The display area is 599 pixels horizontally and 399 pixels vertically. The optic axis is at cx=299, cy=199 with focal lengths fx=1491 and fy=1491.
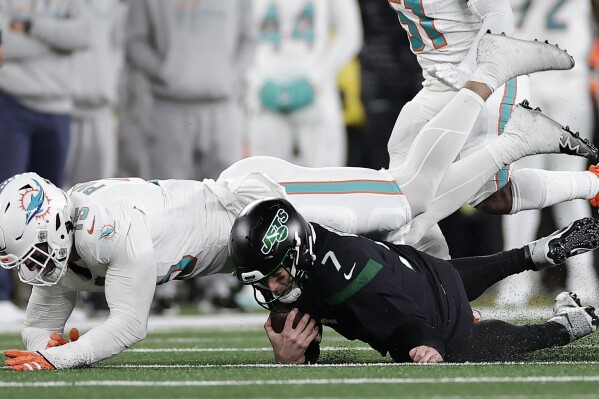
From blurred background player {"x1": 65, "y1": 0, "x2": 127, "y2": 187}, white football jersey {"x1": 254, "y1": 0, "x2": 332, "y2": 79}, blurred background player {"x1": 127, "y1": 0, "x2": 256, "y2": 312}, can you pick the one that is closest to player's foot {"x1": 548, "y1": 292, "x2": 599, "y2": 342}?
blurred background player {"x1": 127, "y1": 0, "x2": 256, "y2": 312}

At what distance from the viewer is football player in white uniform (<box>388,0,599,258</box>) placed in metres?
6.66

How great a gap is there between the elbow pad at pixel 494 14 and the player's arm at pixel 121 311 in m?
1.89

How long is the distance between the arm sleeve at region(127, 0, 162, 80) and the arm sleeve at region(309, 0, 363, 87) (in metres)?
1.21

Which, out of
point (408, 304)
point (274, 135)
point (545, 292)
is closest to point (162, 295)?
point (274, 135)

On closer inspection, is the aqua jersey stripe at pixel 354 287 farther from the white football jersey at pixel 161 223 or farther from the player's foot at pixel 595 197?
the player's foot at pixel 595 197

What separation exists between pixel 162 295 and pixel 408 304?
4723 mm

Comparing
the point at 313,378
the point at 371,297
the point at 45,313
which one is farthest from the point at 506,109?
the point at 45,313

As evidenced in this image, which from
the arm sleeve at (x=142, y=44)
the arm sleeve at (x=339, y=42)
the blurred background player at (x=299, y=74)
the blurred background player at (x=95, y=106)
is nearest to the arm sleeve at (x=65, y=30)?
the blurred background player at (x=95, y=106)

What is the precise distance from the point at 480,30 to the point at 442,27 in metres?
0.24

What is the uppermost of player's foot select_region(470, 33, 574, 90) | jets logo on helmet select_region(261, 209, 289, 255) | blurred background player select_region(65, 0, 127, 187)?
player's foot select_region(470, 33, 574, 90)

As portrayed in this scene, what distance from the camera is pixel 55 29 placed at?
9.30 metres

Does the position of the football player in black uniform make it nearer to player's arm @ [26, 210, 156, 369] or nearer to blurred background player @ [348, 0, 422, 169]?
player's arm @ [26, 210, 156, 369]

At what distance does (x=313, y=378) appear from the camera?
5137 millimetres

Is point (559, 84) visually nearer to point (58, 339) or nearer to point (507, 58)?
point (507, 58)
